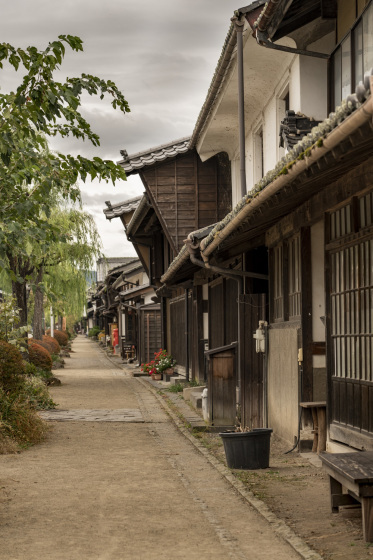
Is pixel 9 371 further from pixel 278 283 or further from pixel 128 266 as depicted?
pixel 128 266

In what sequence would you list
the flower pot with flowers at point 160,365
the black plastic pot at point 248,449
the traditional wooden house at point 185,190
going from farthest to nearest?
the flower pot with flowers at point 160,365 < the traditional wooden house at point 185,190 < the black plastic pot at point 248,449

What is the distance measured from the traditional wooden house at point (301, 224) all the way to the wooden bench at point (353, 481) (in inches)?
38.4

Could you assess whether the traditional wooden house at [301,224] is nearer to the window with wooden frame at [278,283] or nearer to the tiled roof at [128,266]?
the window with wooden frame at [278,283]

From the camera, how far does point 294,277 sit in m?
11.5

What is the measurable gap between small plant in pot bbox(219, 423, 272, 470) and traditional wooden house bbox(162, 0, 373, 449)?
751mm

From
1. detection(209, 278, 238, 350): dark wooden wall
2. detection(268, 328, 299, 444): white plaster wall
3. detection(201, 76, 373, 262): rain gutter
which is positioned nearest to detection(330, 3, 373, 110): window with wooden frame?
detection(201, 76, 373, 262): rain gutter

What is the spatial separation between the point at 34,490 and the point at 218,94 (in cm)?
852

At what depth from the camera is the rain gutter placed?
15.7ft

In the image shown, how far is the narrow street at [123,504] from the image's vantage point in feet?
20.9

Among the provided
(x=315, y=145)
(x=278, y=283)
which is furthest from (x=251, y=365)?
(x=315, y=145)

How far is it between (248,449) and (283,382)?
6.61 feet

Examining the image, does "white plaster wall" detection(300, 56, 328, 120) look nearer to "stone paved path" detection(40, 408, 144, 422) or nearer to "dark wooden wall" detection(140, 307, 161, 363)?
"stone paved path" detection(40, 408, 144, 422)

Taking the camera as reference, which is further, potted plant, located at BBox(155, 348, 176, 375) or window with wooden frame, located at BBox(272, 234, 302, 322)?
potted plant, located at BBox(155, 348, 176, 375)

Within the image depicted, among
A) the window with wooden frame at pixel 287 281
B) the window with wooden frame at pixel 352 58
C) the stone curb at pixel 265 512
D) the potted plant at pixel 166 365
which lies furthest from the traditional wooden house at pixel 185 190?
the window with wooden frame at pixel 352 58
